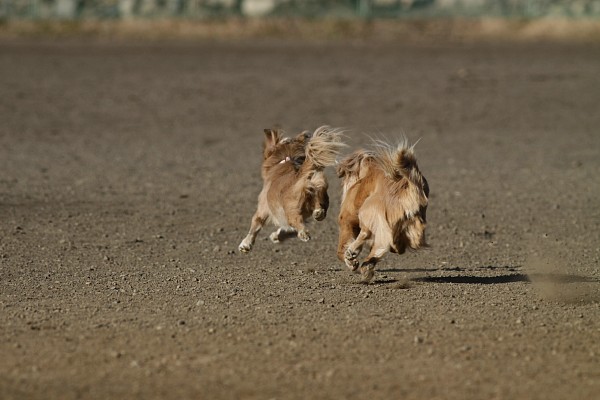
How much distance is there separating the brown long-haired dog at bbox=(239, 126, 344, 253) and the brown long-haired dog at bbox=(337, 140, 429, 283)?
18cm

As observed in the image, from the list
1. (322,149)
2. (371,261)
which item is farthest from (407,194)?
(322,149)

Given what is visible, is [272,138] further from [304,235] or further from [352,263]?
[352,263]

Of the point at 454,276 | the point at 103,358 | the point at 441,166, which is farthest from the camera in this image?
the point at 441,166

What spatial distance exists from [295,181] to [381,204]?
910mm

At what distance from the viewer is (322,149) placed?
8.70m

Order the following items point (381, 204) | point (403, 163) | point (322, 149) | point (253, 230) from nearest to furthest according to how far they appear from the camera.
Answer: point (403, 163) → point (381, 204) → point (322, 149) → point (253, 230)

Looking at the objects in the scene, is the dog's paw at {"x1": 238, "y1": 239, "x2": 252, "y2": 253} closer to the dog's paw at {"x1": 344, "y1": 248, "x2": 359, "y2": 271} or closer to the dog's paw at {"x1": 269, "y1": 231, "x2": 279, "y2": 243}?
the dog's paw at {"x1": 269, "y1": 231, "x2": 279, "y2": 243}

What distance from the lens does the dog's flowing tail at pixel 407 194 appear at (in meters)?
8.09

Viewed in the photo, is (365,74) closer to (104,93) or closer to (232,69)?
(232,69)

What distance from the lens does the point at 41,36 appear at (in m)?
28.4

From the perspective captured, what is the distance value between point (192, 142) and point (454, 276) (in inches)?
305

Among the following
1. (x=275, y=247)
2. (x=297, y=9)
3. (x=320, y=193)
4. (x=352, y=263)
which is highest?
(x=320, y=193)

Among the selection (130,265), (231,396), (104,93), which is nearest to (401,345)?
(231,396)

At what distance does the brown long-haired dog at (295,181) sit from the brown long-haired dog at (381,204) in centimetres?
18
